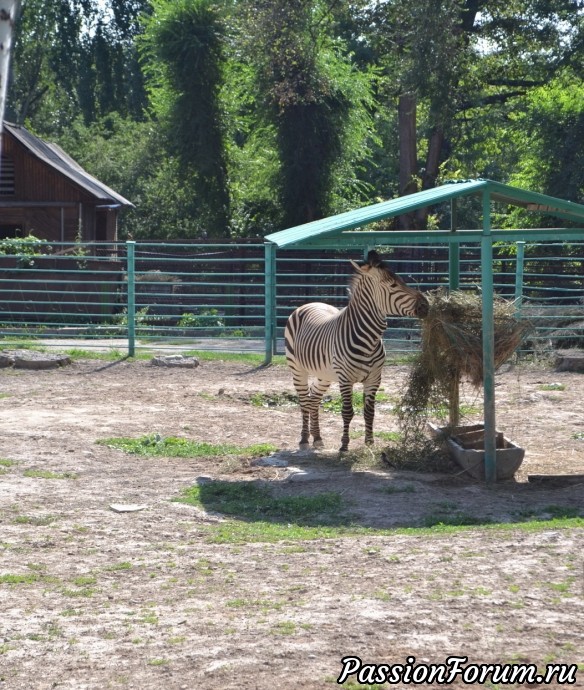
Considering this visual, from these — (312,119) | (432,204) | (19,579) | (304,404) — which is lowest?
(19,579)

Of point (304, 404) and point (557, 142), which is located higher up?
point (557, 142)

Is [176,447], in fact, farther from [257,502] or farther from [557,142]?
[557,142]

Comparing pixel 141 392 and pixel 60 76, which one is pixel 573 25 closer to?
pixel 141 392

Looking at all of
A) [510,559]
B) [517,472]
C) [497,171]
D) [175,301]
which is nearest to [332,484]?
[517,472]

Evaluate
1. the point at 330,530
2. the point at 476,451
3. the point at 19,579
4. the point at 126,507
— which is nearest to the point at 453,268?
the point at 476,451

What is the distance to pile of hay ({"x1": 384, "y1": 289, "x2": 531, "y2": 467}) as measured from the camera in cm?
786

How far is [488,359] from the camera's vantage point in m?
7.70

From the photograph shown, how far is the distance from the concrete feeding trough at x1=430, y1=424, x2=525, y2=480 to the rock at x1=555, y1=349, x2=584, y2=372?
5.95m

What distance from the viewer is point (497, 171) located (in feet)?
125

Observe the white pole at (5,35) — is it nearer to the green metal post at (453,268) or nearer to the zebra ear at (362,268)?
the zebra ear at (362,268)

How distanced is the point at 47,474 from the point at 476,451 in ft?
11.0

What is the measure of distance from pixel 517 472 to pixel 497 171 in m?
31.6

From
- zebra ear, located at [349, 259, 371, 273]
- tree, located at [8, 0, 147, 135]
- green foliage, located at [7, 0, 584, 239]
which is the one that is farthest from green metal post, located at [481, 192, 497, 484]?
tree, located at [8, 0, 147, 135]

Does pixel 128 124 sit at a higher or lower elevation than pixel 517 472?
higher
